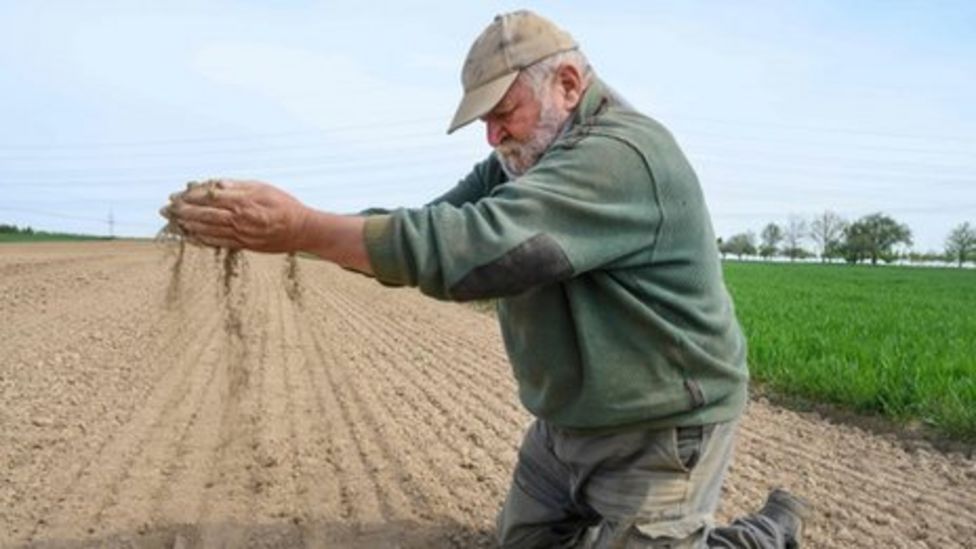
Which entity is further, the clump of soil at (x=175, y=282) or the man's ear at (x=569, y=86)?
the clump of soil at (x=175, y=282)

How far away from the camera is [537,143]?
311 cm

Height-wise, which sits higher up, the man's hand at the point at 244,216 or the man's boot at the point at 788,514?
the man's hand at the point at 244,216

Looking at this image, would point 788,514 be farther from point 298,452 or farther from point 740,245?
point 740,245

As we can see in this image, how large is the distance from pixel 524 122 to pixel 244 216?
94 cm

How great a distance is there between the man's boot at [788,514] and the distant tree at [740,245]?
147 metres

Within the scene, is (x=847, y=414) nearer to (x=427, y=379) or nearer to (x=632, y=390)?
(x=427, y=379)

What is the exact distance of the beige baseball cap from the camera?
294cm

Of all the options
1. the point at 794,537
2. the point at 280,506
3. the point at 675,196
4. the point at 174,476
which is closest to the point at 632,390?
the point at 675,196

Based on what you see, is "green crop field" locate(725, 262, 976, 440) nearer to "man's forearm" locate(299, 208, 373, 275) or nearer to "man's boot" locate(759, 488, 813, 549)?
"man's boot" locate(759, 488, 813, 549)

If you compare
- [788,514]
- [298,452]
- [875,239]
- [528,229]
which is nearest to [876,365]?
[788,514]

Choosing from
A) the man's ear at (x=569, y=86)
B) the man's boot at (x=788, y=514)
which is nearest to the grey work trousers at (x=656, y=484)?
the man's boot at (x=788, y=514)

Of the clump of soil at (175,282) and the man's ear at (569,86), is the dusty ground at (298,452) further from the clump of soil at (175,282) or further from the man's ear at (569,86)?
the man's ear at (569,86)

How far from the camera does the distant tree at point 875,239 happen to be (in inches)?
4825

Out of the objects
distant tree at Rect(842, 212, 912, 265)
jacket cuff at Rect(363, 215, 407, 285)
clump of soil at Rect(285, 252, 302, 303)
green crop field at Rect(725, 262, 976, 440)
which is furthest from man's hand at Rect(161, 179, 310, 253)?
distant tree at Rect(842, 212, 912, 265)
